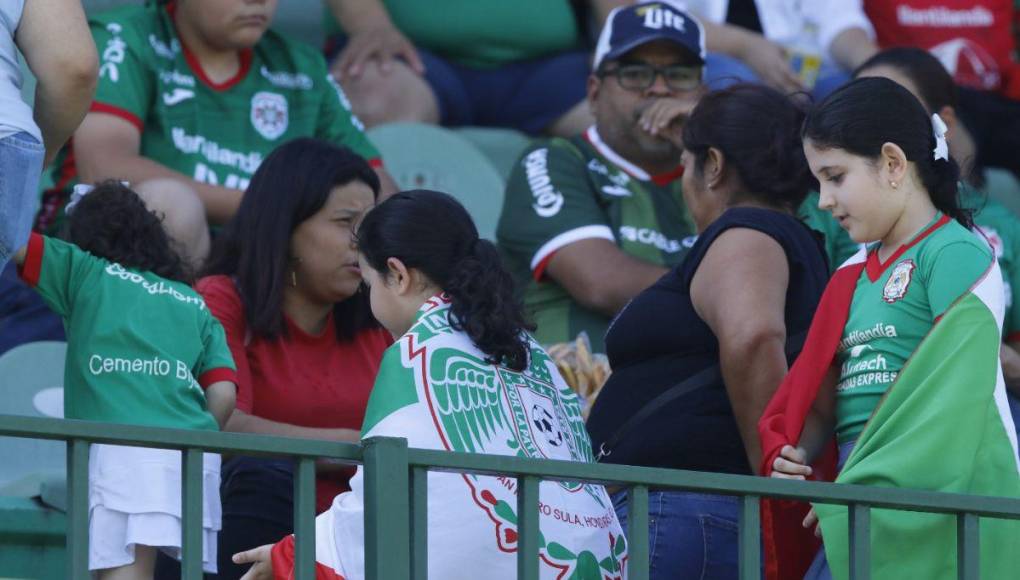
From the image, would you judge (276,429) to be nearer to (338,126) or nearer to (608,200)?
(608,200)

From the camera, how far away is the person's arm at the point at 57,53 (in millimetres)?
3178

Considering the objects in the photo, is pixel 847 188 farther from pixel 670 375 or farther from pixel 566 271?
pixel 566 271

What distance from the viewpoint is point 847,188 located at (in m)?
3.18

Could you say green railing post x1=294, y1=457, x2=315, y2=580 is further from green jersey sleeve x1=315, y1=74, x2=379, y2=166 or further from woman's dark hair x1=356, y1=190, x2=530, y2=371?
green jersey sleeve x1=315, y1=74, x2=379, y2=166

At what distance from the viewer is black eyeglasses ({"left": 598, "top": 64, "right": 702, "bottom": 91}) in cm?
537

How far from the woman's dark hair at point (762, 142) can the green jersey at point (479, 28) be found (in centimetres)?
284

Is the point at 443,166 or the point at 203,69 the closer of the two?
the point at 203,69

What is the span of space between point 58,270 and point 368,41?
2.70 metres

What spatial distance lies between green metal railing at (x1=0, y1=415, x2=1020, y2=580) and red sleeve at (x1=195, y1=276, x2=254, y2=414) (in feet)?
4.31

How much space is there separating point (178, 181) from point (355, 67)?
1.57 meters

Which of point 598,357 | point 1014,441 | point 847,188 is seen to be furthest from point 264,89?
point 1014,441

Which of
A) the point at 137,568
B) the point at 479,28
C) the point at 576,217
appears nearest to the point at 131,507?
the point at 137,568

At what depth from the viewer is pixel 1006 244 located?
522 cm

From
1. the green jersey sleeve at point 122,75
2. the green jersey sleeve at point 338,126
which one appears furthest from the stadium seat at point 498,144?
the green jersey sleeve at point 122,75
